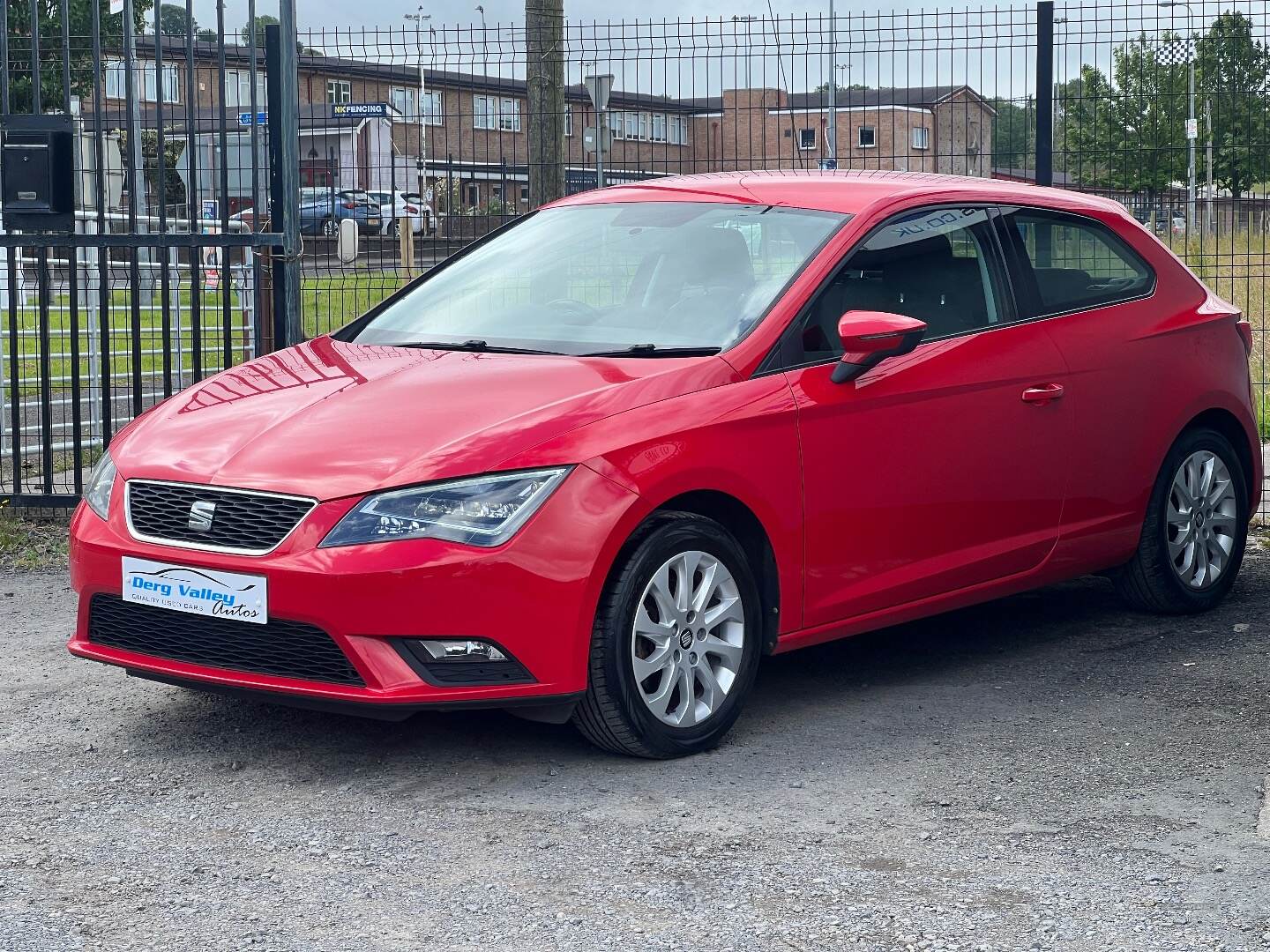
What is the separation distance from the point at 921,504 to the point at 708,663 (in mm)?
1034

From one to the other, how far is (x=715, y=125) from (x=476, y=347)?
459 centimetres

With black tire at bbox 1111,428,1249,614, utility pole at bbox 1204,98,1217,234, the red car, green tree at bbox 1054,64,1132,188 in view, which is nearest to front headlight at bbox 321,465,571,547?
the red car

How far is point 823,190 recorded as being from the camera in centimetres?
595

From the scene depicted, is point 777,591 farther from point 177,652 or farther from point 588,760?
point 177,652

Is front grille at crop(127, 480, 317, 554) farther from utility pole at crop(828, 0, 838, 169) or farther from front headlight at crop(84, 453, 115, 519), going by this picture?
utility pole at crop(828, 0, 838, 169)

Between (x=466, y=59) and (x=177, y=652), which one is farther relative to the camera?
(x=466, y=59)

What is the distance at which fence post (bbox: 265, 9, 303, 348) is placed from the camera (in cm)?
862

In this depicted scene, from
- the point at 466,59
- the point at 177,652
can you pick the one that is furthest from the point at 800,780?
the point at 466,59

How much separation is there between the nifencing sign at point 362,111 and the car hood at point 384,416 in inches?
168

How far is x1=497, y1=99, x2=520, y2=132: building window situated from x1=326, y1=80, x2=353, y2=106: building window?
119 cm

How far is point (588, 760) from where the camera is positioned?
4938mm

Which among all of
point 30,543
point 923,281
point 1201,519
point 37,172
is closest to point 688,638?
point 923,281

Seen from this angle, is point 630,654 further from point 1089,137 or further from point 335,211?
point 335,211

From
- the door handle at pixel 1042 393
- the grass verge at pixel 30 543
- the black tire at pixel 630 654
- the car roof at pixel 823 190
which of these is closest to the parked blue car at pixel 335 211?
the grass verge at pixel 30 543
